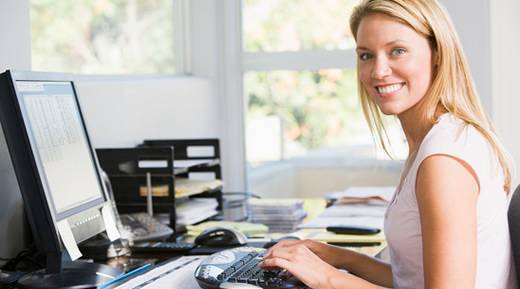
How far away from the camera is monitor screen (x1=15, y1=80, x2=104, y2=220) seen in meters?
1.67

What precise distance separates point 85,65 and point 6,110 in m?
1.27

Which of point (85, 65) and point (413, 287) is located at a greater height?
point (85, 65)

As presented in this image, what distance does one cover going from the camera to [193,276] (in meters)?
1.80

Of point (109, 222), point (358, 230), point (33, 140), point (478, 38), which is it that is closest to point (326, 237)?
point (358, 230)

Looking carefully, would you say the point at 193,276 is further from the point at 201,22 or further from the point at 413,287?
the point at 201,22

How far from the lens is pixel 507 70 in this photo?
331 cm

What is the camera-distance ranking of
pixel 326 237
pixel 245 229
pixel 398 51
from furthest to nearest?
pixel 245 229 → pixel 326 237 → pixel 398 51

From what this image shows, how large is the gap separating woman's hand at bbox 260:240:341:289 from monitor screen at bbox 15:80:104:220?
1.44 ft

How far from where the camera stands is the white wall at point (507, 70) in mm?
3279

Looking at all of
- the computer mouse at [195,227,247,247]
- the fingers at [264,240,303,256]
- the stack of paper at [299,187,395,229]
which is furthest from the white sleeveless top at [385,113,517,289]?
the stack of paper at [299,187,395,229]

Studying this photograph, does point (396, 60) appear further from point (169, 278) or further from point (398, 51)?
point (169, 278)

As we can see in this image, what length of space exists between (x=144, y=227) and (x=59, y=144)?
599 mm

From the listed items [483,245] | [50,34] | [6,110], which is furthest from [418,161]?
[50,34]

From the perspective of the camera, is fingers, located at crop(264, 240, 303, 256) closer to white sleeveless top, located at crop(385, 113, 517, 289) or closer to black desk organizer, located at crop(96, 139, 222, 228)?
white sleeveless top, located at crop(385, 113, 517, 289)
